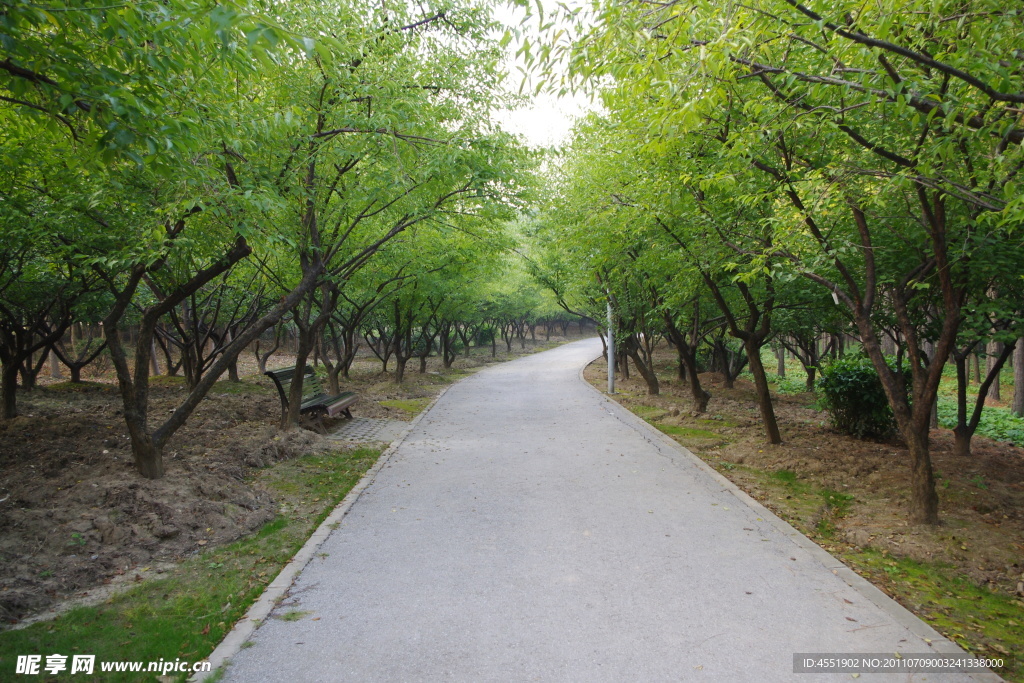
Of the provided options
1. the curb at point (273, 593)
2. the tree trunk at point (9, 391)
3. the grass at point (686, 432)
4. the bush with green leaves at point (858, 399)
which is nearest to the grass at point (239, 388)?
the tree trunk at point (9, 391)

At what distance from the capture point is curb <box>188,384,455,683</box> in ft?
11.4

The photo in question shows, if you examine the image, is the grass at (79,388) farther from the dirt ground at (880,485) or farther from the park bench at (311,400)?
the dirt ground at (880,485)

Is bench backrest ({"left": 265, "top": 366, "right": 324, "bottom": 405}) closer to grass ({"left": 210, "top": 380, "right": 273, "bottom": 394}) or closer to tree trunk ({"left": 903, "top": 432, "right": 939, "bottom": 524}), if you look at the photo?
grass ({"left": 210, "top": 380, "right": 273, "bottom": 394})

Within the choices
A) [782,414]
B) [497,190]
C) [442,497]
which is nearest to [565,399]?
[782,414]

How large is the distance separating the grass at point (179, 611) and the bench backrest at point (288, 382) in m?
5.04

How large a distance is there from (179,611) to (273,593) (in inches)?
23.0

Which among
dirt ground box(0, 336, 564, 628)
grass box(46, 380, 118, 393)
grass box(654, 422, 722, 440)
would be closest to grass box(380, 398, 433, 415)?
dirt ground box(0, 336, 564, 628)

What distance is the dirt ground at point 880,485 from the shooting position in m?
5.07

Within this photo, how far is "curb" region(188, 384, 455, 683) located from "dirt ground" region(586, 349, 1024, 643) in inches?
175

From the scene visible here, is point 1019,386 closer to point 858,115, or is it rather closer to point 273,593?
point 858,115

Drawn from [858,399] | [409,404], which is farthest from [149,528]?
[409,404]

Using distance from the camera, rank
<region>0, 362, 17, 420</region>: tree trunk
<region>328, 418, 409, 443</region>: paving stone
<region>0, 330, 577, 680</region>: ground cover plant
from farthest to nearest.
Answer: <region>328, 418, 409, 443</region>: paving stone < <region>0, 362, 17, 420</region>: tree trunk < <region>0, 330, 577, 680</region>: ground cover plant

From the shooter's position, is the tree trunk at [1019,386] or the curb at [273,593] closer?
the curb at [273,593]

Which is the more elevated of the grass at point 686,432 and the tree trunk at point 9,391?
the tree trunk at point 9,391
